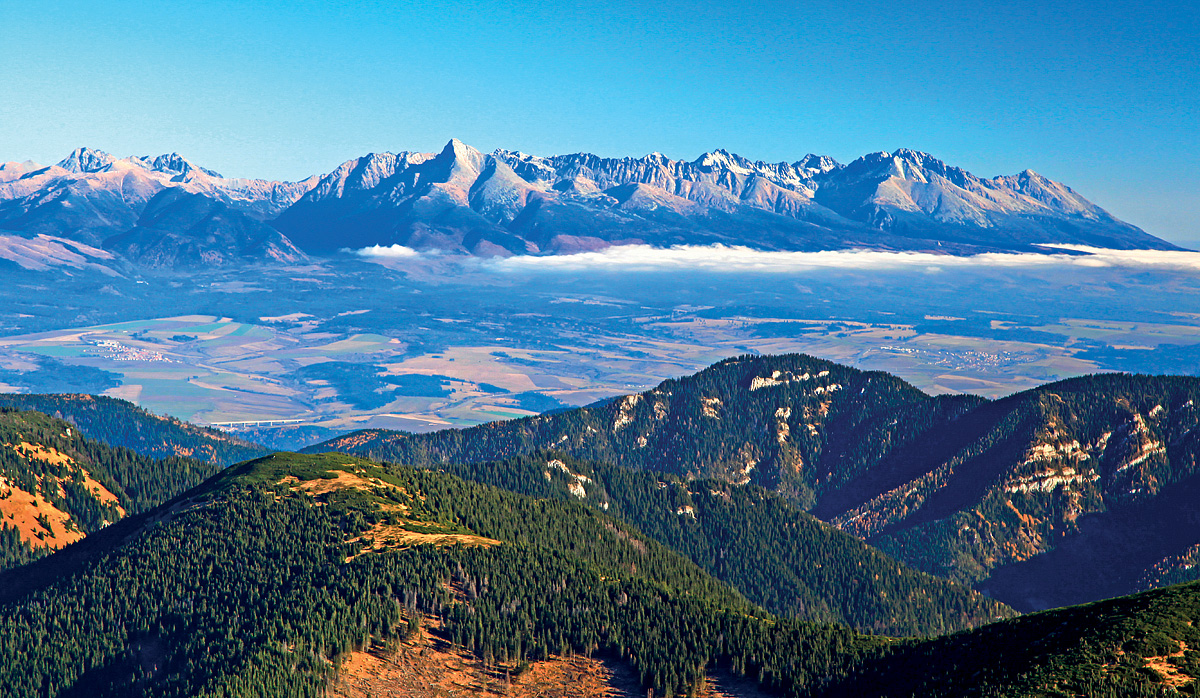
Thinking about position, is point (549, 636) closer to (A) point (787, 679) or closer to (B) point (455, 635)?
(B) point (455, 635)

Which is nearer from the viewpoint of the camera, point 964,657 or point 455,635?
point 964,657

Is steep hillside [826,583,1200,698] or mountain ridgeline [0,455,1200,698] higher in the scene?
steep hillside [826,583,1200,698]

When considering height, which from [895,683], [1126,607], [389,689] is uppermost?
[1126,607]

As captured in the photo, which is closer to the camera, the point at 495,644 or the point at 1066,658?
the point at 1066,658

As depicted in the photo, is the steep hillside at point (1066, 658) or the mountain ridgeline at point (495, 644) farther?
the mountain ridgeline at point (495, 644)

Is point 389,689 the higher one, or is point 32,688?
point 389,689

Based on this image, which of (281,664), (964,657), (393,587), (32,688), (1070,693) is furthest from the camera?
(393,587)

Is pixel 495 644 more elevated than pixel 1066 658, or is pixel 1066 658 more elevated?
pixel 1066 658

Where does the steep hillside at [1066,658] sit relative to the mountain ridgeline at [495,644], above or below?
above

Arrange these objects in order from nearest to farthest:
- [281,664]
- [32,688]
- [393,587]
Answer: [281,664] < [32,688] < [393,587]

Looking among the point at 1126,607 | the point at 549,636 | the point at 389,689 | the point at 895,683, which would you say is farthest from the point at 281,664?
the point at 1126,607

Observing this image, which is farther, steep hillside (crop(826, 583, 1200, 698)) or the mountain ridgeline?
the mountain ridgeline
